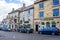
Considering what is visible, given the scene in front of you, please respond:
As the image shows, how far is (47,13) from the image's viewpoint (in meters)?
49.5

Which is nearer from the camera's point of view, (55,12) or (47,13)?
(55,12)

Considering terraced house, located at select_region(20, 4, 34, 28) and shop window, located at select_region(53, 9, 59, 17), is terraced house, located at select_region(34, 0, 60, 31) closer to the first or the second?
shop window, located at select_region(53, 9, 59, 17)

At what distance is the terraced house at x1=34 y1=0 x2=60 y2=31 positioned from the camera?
46156 millimetres

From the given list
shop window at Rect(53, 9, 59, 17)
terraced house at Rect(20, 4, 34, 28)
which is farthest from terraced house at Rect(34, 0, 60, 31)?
terraced house at Rect(20, 4, 34, 28)

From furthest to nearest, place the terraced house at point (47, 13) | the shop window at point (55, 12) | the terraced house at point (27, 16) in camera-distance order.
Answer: the terraced house at point (27, 16)
the terraced house at point (47, 13)
the shop window at point (55, 12)

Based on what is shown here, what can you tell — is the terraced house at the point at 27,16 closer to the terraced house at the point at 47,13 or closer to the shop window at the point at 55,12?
the terraced house at the point at 47,13

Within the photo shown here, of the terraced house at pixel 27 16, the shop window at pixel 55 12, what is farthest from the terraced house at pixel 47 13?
the terraced house at pixel 27 16

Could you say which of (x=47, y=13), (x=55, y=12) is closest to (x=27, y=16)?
(x=47, y=13)

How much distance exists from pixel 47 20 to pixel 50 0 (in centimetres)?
545

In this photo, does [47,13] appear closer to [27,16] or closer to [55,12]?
[55,12]

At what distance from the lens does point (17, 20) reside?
74812 millimetres

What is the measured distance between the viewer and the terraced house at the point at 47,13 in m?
46.2

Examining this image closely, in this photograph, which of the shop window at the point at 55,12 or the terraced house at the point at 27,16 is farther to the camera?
the terraced house at the point at 27,16

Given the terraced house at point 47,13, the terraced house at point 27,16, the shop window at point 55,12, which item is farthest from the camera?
the terraced house at point 27,16
